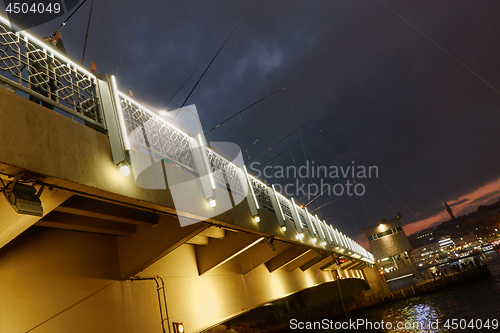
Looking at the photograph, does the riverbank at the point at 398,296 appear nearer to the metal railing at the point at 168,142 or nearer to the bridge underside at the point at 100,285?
the bridge underside at the point at 100,285

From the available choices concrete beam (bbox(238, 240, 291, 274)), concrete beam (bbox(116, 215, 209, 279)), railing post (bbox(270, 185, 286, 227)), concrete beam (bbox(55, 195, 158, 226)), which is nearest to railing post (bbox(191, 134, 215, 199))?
concrete beam (bbox(116, 215, 209, 279))

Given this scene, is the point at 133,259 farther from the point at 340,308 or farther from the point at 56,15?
the point at 340,308

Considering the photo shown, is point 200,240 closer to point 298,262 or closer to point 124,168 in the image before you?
point 124,168

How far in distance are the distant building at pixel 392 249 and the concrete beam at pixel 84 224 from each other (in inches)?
2470

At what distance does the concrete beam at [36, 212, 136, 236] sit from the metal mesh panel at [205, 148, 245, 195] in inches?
99.5

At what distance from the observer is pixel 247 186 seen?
31.3 ft

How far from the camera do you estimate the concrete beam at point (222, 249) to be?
31.6ft

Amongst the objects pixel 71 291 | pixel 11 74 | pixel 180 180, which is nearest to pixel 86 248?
pixel 71 291

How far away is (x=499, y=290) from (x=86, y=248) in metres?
32.6

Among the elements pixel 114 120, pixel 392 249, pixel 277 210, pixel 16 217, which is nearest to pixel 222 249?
pixel 277 210


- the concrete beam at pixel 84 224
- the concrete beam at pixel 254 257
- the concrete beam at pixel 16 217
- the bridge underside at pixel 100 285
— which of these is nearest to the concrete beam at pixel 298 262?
the concrete beam at pixel 254 257

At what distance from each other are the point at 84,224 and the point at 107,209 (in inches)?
38.3

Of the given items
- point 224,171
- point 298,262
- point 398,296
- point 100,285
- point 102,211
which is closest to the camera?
point 102,211

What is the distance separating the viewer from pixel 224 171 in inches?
341
